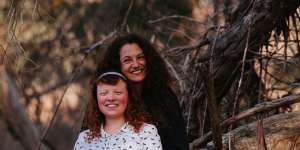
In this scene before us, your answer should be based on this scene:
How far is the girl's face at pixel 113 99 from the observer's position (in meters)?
2.24

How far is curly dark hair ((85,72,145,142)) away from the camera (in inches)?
88.0

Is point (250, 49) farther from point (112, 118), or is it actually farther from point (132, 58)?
point (112, 118)

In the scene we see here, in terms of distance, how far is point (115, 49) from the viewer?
2.52 meters

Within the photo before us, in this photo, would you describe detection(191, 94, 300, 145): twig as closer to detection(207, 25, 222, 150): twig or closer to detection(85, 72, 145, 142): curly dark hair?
detection(207, 25, 222, 150): twig

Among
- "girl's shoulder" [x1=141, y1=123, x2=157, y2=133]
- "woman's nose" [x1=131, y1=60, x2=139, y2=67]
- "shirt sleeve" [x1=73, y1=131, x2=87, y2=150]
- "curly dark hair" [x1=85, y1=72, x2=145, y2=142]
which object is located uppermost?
"woman's nose" [x1=131, y1=60, x2=139, y2=67]

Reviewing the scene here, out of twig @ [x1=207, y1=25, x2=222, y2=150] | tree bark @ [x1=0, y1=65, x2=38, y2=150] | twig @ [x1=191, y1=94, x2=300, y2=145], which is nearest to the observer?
twig @ [x1=207, y1=25, x2=222, y2=150]

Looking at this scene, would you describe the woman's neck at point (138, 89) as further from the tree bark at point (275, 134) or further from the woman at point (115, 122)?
the tree bark at point (275, 134)

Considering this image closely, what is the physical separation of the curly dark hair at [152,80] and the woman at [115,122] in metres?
0.09

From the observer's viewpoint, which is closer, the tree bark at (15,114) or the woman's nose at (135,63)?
the woman's nose at (135,63)

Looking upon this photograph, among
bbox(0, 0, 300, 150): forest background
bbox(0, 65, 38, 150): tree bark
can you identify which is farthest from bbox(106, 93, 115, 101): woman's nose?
bbox(0, 65, 38, 150): tree bark

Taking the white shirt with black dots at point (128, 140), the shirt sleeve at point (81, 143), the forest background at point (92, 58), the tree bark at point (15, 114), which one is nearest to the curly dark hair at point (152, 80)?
the white shirt with black dots at point (128, 140)

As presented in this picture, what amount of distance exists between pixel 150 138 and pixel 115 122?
0.15 m

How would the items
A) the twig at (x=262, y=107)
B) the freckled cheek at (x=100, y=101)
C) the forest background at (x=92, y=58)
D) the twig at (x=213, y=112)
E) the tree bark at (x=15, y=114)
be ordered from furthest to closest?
1. the tree bark at (x=15, y=114)
2. the forest background at (x=92, y=58)
3. the twig at (x=262, y=107)
4. the twig at (x=213, y=112)
5. the freckled cheek at (x=100, y=101)

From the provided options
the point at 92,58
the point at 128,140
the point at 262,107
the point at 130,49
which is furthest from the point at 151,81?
the point at 92,58
